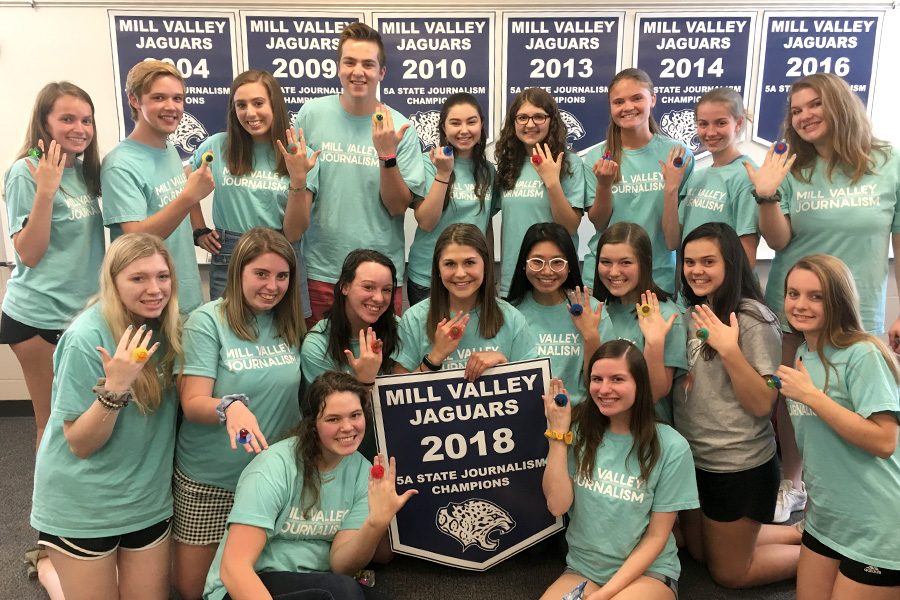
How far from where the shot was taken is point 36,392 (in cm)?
310

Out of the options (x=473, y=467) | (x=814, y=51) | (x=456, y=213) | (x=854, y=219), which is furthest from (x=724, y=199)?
(x=814, y=51)

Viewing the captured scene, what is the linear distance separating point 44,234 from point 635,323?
2.52 meters

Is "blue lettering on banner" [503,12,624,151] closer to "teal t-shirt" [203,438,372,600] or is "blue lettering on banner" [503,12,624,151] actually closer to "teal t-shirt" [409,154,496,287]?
"teal t-shirt" [409,154,496,287]

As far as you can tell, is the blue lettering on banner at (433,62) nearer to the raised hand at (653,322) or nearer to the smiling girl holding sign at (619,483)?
the raised hand at (653,322)

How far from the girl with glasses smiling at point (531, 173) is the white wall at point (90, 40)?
1.06 metres

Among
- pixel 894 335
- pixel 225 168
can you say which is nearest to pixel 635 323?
pixel 894 335

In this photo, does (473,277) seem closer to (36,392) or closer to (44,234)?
(44,234)

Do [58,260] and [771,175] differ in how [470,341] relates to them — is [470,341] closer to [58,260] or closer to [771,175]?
[771,175]

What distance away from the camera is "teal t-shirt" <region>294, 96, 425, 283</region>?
3211 millimetres

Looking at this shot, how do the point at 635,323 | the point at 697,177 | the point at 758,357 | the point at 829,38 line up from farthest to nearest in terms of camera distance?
the point at 829,38, the point at 697,177, the point at 635,323, the point at 758,357

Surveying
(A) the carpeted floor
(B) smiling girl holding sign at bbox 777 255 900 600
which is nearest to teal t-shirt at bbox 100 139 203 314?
(A) the carpeted floor

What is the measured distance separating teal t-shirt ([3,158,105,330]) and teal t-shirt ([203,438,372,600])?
4.52 feet

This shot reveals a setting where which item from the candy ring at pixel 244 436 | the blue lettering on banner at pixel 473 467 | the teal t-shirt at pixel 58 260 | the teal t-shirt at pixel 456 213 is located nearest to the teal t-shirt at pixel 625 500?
the blue lettering on banner at pixel 473 467

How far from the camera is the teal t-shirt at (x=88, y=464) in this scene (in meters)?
2.20
